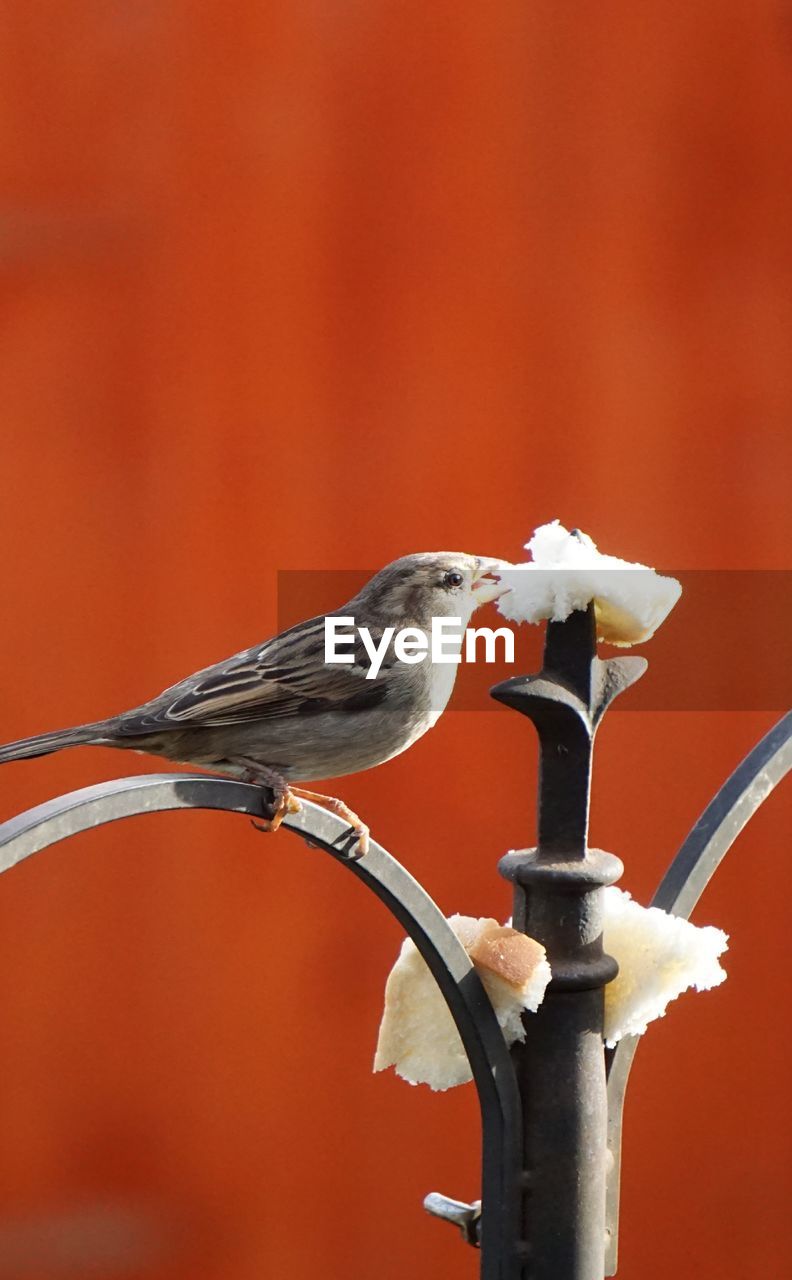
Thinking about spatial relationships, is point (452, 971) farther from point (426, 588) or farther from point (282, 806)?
point (426, 588)

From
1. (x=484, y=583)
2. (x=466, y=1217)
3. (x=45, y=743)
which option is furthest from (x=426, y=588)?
(x=466, y=1217)

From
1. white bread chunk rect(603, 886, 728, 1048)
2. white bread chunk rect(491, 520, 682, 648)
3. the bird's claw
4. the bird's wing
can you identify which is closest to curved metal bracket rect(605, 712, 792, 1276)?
white bread chunk rect(603, 886, 728, 1048)

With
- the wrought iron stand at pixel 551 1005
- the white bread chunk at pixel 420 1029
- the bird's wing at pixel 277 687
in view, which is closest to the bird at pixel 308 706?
the bird's wing at pixel 277 687

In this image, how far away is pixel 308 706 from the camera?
1923mm

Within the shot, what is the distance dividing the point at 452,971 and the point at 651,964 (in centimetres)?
20

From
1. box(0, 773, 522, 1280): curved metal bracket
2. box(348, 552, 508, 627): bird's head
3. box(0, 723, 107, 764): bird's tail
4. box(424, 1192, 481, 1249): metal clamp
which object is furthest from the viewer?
box(348, 552, 508, 627): bird's head

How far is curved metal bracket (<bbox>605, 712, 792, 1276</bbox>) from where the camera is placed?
141 cm

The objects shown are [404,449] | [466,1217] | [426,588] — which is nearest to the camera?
[466,1217]

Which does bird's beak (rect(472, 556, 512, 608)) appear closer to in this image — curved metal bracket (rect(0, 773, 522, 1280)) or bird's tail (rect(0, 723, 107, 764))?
bird's tail (rect(0, 723, 107, 764))

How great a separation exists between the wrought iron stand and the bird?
48 cm

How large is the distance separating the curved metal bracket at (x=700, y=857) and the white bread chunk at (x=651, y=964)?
2.0 inches

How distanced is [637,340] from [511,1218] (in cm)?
270

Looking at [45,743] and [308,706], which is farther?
[308,706]

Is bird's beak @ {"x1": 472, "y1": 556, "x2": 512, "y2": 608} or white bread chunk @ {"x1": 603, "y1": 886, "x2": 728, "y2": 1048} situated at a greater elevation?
bird's beak @ {"x1": 472, "y1": 556, "x2": 512, "y2": 608}
